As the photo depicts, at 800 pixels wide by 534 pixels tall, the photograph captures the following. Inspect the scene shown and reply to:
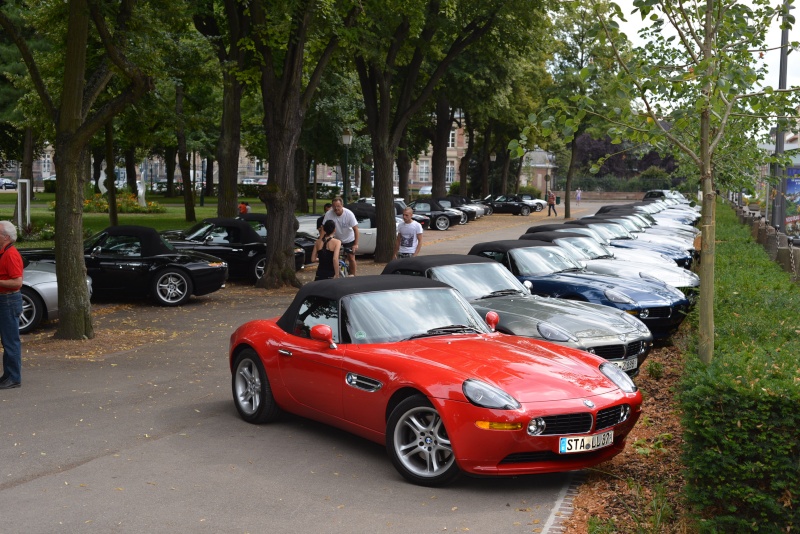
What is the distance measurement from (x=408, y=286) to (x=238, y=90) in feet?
61.0

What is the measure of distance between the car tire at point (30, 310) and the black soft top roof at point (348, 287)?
6.88 meters

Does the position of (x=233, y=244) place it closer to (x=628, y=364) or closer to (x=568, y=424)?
(x=628, y=364)

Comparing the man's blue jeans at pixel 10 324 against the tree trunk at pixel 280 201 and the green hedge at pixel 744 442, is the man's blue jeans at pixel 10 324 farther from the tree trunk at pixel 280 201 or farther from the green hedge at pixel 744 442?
the tree trunk at pixel 280 201

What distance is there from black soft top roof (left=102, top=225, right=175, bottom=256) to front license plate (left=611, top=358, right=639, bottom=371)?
10071mm

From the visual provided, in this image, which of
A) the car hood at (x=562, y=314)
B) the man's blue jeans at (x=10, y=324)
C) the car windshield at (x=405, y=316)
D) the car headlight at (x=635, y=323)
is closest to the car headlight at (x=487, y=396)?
the car windshield at (x=405, y=316)

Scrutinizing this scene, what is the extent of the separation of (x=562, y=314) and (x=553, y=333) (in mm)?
727

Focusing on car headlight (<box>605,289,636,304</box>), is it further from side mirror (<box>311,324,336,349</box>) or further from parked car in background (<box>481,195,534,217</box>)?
parked car in background (<box>481,195,534,217</box>)

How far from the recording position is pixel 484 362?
6809 mm

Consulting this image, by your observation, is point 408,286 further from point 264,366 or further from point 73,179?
point 73,179

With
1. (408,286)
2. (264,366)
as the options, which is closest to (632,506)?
(408,286)

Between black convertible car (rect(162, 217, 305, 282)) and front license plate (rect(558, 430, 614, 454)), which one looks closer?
front license plate (rect(558, 430, 614, 454))

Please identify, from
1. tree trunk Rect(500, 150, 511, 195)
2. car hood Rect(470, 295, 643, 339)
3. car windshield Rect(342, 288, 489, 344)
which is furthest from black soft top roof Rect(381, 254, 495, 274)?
tree trunk Rect(500, 150, 511, 195)

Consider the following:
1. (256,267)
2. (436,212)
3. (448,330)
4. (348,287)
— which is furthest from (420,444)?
(436,212)

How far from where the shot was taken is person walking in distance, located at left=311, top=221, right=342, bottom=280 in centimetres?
1556
